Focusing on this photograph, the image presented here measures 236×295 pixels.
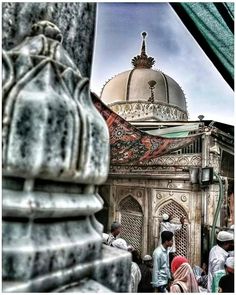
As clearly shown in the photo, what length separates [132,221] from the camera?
779cm

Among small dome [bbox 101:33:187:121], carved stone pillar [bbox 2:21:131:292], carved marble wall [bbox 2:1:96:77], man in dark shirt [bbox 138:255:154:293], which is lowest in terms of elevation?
man in dark shirt [bbox 138:255:154:293]

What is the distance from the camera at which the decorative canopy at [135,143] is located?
16.5 ft

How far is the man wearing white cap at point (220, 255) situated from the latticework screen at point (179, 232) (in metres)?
3.12

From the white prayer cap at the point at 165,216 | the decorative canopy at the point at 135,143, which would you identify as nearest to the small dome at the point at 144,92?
the white prayer cap at the point at 165,216

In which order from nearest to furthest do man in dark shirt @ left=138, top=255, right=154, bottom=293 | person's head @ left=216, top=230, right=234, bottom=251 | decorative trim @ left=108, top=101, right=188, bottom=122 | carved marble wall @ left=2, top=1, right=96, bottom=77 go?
carved marble wall @ left=2, top=1, right=96, bottom=77
person's head @ left=216, top=230, right=234, bottom=251
man in dark shirt @ left=138, top=255, right=154, bottom=293
decorative trim @ left=108, top=101, right=188, bottom=122

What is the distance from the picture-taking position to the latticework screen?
6.77m

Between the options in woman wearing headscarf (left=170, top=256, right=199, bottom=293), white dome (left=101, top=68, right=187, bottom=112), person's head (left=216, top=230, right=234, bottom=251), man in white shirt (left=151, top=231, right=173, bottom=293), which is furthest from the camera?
white dome (left=101, top=68, right=187, bottom=112)

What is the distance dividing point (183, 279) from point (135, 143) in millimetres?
2577

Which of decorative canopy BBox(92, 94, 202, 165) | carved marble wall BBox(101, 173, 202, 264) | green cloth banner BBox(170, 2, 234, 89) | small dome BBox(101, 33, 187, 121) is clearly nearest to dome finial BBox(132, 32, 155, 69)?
small dome BBox(101, 33, 187, 121)

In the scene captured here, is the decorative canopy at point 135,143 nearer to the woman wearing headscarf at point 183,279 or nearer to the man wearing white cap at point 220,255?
the man wearing white cap at point 220,255

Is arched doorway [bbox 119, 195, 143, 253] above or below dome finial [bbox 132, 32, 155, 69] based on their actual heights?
below

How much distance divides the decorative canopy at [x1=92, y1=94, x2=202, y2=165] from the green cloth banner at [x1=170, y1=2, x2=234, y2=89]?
132 inches

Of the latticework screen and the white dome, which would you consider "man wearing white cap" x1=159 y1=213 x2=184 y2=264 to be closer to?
the latticework screen

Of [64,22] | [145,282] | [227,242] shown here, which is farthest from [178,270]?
[64,22]
